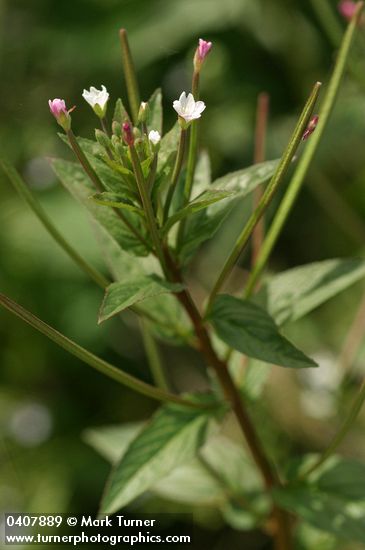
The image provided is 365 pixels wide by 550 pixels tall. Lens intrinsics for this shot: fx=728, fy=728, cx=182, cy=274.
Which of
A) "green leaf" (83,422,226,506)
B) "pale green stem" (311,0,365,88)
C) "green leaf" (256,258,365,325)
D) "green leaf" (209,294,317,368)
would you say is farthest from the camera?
"pale green stem" (311,0,365,88)

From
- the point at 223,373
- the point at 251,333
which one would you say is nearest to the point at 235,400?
the point at 223,373

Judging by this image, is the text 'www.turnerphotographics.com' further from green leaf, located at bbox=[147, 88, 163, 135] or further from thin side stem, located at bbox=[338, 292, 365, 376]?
green leaf, located at bbox=[147, 88, 163, 135]

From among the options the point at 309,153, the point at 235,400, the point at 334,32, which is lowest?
the point at 235,400

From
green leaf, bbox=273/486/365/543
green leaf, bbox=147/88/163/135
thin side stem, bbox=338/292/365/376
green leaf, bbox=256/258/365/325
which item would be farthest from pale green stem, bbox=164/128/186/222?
thin side stem, bbox=338/292/365/376

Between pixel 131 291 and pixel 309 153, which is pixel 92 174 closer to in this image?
pixel 131 291

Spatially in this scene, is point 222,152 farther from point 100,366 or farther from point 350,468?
point 100,366

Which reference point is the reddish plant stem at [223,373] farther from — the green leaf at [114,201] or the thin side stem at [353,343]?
the thin side stem at [353,343]

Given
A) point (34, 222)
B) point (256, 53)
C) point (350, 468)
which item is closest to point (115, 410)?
point (34, 222)

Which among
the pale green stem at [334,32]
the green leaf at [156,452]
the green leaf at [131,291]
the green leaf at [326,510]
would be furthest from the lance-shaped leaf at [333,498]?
the pale green stem at [334,32]
